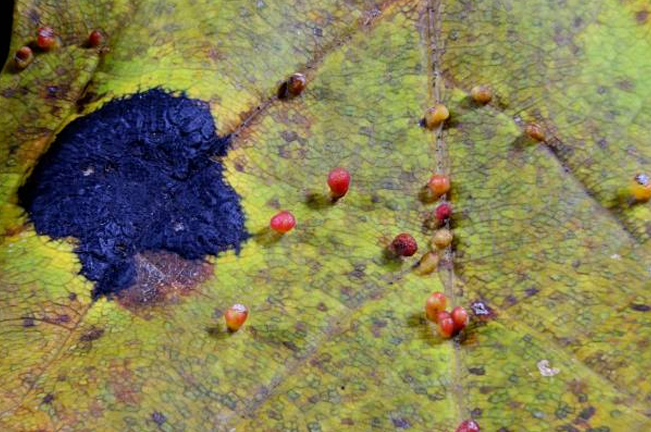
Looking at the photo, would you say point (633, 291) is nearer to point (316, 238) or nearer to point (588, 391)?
point (588, 391)

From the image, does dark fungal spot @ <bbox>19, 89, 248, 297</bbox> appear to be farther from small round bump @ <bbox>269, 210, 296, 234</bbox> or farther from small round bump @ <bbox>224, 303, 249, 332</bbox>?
small round bump @ <bbox>224, 303, 249, 332</bbox>

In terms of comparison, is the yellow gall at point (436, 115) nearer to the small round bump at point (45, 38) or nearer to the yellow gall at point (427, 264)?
the yellow gall at point (427, 264)

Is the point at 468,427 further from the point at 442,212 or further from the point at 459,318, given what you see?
the point at 442,212

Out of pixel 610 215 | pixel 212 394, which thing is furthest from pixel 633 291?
pixel 212 394

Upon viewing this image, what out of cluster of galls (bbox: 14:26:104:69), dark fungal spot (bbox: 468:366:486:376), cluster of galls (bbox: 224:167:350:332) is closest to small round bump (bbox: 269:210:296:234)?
cluster of galls (bbox: 224:167:350:332)

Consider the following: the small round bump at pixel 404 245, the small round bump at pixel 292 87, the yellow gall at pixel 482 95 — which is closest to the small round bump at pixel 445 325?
the small round bump at pixel 404 245

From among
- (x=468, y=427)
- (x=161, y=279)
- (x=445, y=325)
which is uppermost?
(x=161, y=279)

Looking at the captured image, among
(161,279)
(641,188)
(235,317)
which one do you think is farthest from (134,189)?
(641,188)
